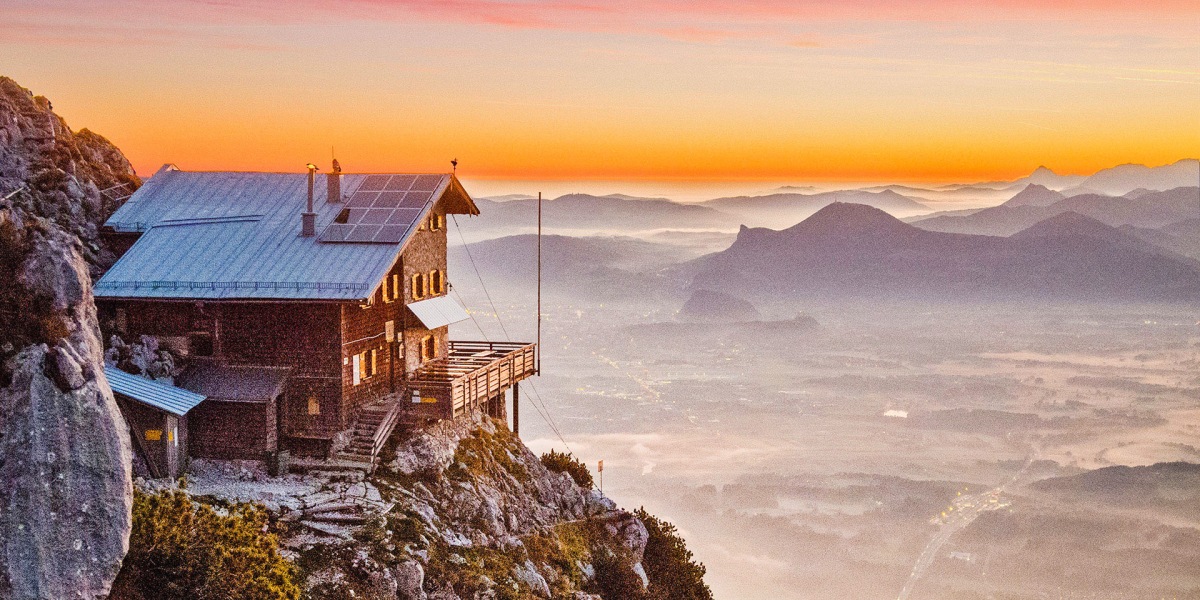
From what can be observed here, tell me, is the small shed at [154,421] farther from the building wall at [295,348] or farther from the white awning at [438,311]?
the white awning at [438,311]

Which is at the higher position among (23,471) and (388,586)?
(23,471)

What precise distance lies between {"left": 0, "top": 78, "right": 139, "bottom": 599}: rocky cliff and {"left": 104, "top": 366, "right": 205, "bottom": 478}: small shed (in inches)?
405

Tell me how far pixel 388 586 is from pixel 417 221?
1697 cm

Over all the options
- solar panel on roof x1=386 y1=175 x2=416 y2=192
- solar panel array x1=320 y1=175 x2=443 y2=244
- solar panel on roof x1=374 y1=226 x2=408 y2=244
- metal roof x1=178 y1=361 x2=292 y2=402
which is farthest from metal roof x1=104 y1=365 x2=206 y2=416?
solar panel on roof x1=386 y1=175 x2=416 y2=192

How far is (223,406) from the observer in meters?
44.9

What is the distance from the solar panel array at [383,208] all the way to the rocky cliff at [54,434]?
1591cm

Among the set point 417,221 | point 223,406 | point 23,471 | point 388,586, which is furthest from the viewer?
point 417,221

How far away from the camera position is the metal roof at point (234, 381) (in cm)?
4478

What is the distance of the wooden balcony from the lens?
1934 inches

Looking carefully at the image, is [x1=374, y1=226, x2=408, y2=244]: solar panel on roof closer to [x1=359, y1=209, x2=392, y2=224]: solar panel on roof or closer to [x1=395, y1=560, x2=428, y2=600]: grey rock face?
[x1=359, y1=209, x2=392, y2=224]: solar panel on roof

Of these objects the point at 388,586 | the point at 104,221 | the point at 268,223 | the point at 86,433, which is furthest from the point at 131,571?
the point at 104,221

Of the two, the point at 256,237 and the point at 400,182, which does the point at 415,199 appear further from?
the point at 256,237

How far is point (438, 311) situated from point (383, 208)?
6.03 m

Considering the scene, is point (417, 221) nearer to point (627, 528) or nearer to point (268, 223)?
point (268, 223)
